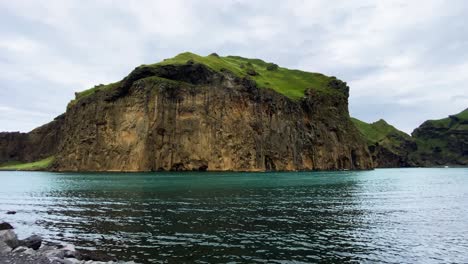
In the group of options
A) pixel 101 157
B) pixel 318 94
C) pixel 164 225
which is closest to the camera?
pixel 164 225

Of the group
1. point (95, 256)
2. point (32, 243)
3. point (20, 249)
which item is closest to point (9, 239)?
point (32, 243)

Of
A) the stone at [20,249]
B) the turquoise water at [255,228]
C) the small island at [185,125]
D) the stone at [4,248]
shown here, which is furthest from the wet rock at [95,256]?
the small island at [185,125]

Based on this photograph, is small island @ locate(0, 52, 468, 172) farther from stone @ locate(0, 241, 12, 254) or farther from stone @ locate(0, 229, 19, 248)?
stone @ locate(0, 241, 12, 254)

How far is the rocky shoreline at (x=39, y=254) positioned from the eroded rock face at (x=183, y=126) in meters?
111

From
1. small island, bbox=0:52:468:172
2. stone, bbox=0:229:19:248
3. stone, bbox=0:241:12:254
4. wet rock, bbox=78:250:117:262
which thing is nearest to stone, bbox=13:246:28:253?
stone, bbox=0:241:12:254

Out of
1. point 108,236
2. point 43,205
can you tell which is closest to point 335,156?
point 43,205

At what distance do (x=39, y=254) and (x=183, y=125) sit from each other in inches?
4677

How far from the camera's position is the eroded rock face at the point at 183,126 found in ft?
456

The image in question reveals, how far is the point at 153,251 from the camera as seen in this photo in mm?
24281

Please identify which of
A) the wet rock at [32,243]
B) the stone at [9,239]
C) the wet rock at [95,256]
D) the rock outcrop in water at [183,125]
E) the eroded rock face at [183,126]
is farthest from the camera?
the rock outcrop in water at [183,125]

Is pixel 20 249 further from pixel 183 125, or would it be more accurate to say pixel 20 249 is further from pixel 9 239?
pixel 183 125

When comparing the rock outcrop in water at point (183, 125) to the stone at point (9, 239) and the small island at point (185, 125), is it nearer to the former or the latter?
the small island at point (185, 125)

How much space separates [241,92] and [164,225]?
122981mm

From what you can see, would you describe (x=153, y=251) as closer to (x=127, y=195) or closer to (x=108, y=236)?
(x=108, y=236)
